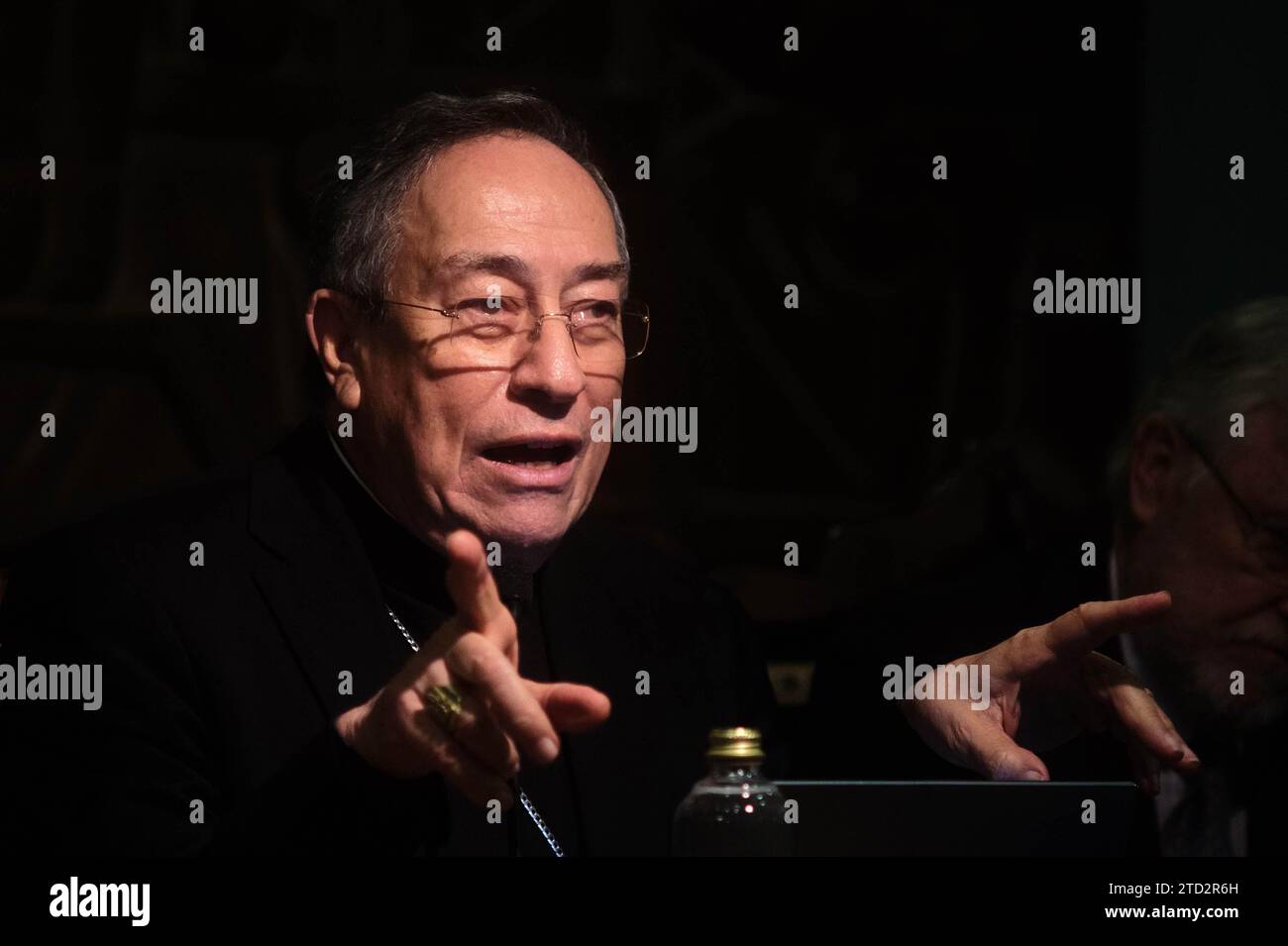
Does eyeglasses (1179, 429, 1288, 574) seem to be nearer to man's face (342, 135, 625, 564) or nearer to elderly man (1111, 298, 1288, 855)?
elderly man (1111, 298, 1288, 855)

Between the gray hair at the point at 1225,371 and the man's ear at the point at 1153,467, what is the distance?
0.02m

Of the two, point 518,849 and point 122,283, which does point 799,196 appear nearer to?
point 122,283

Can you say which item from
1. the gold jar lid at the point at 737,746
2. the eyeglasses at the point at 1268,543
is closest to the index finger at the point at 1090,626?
the gold jar lid at the point at 737,746

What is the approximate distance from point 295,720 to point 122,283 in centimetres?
125

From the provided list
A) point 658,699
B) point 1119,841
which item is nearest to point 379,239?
point 658,699

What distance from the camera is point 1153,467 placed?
308cm

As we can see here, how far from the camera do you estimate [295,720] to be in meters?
2.31

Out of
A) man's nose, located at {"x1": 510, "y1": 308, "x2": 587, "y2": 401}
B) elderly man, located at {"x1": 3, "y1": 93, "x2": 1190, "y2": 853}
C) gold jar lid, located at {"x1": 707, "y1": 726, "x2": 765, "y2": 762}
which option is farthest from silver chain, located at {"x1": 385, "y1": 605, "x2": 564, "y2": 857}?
gold jar lid, located at {"x1": 707, "y1": 726, "x2": 765, "y2": 762}

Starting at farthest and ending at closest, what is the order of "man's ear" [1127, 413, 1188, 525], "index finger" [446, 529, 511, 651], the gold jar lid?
"man's ear" [1127, 413, 1188, 525] < the gold jar lid < "index finger" [446, 529, 511, 651]

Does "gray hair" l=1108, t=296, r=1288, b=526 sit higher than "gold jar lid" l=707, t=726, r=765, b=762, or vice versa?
"gray hair" l=1108, t=296, r=1288, b=526

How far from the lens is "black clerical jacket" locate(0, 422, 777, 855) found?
7.04 ft

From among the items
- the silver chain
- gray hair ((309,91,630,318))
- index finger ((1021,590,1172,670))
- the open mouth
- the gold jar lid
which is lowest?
the silver chain

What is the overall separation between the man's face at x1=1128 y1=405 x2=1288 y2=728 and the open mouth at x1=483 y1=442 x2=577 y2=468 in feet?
3.82

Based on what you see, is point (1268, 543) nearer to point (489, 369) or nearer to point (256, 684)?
point (489, 369)
